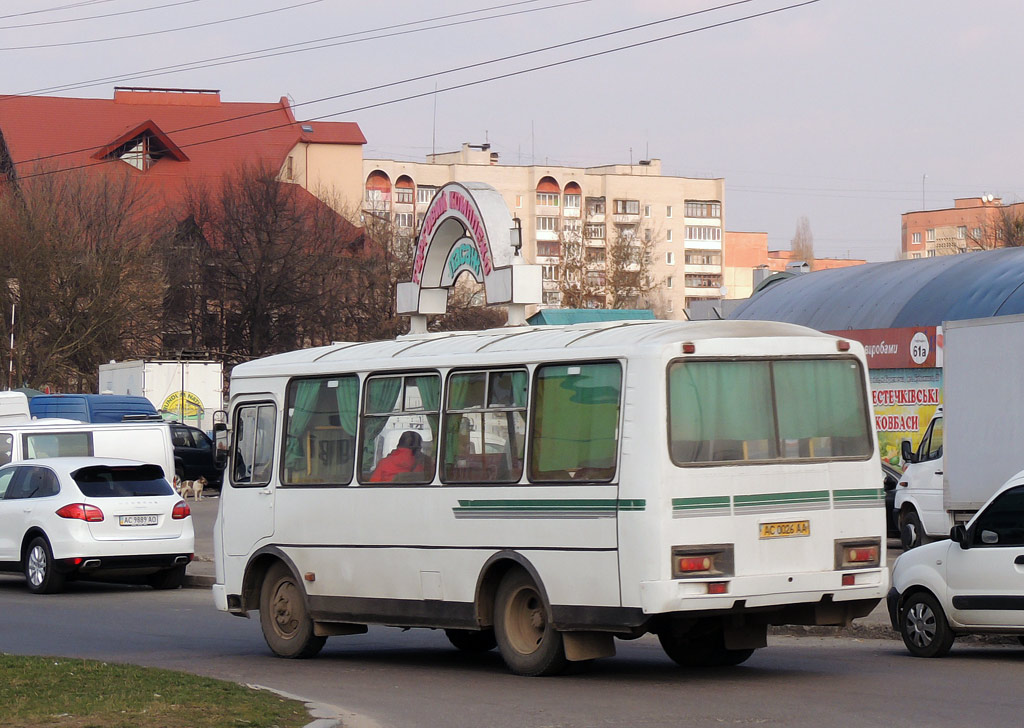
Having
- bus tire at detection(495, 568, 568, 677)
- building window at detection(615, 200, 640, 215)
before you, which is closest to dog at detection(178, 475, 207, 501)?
bus tire at detection(495, 568, 568, 677)

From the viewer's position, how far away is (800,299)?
33.2 metres

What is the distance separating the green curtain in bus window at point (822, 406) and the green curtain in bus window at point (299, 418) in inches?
168

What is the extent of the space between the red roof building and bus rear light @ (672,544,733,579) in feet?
214

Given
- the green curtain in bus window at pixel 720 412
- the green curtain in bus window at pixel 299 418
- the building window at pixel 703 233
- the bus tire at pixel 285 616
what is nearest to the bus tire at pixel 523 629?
the green curtain in bus window at pixel 720 412

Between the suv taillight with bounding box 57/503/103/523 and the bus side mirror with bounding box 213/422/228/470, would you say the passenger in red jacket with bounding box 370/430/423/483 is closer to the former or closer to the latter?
the bus side mirror with bounding box 213/422/228/470

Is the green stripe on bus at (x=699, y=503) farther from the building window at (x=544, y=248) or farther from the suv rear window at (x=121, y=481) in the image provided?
the building window at (x=544, y=248)

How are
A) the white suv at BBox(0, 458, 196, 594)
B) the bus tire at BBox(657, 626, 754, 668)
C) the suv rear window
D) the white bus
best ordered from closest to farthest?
the white bus, the bus tire at BBox(657, 626, 754, 668), the white suv at BBox(0, 458, 196, 594), the suv rear window

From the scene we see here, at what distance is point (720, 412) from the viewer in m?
11.0

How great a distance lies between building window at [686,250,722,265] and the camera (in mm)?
147000

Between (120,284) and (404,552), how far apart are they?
44627mm

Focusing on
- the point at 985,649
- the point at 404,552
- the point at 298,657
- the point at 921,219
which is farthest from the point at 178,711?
the point at 921,219

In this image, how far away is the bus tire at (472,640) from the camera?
544 inches

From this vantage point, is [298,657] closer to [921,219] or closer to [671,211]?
[671,211]

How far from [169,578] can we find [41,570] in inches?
67.2
